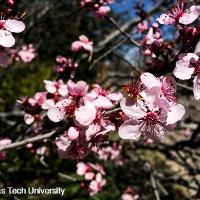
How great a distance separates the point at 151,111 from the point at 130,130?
5.6 inches

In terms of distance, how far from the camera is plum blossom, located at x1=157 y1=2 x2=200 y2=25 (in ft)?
6.38

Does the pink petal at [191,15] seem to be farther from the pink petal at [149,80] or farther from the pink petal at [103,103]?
the pink petal at [103,103]

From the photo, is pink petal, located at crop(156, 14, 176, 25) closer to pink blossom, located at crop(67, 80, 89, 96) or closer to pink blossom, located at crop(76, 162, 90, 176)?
pink blossom, located at crop(67, 80, 89, 96)

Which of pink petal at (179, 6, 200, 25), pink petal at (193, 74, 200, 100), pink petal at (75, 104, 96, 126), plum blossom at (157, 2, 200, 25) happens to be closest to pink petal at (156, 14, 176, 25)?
plum blossom at (157, 2, 200, 25)

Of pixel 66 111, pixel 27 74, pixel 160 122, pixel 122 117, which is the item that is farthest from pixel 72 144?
pixel 27 74

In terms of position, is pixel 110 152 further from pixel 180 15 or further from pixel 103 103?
pixel 180 15

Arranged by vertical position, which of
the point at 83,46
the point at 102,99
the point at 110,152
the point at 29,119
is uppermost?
the point at 110,152

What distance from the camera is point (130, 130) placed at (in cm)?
195

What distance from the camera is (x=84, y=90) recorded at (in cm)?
220

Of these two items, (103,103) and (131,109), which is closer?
(131,109)

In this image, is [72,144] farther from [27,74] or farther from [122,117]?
[27,74]

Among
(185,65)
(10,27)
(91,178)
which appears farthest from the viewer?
(91,178)

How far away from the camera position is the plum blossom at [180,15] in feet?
6.38

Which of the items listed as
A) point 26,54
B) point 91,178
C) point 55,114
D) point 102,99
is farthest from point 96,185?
point 102,99
